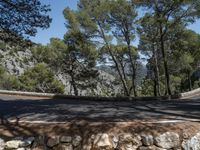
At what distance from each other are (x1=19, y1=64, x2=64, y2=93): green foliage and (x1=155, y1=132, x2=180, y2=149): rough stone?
1580 inches

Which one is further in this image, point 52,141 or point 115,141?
point 52,141

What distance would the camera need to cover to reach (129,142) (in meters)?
10.4

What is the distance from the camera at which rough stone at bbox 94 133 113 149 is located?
33.9 feet

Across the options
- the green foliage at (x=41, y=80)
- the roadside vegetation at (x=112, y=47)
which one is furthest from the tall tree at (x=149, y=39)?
the green foliage at (x=41, y=80)

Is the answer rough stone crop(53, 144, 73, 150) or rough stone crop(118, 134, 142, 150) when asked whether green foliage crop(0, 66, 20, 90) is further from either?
rough stone crop(118, 134, 142, 150)

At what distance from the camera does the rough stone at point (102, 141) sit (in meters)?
10.3

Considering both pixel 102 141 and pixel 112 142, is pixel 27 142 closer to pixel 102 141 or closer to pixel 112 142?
pixel 102 141

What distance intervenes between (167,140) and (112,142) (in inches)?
61.5

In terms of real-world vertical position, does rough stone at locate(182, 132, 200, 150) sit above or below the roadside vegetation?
below

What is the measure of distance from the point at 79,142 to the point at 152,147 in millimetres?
2078

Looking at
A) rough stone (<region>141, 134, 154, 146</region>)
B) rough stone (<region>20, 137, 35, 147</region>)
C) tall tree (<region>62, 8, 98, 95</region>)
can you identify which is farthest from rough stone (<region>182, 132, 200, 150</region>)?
tall tree (<region>62, 8, 98, 95</region>)

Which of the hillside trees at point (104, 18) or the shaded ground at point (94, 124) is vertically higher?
the hillside trees at point (104, 18)

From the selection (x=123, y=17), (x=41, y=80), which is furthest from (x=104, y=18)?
(x=41, y=80)

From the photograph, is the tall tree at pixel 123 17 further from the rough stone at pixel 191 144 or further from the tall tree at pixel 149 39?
the rough stone at pixel 191 144
